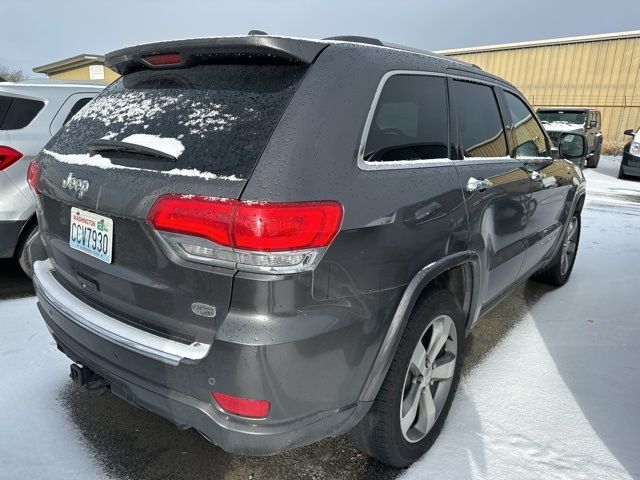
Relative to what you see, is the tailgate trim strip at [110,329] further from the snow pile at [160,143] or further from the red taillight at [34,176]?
the snow pile at [160,143]

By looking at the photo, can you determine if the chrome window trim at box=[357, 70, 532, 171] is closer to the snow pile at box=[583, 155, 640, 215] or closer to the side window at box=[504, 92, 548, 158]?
the side window at box=[504, 92, 548, 158]

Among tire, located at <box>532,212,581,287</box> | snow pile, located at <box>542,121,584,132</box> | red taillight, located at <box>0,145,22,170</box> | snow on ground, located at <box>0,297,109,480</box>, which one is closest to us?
snow on ground, located at <box>0,297,109,480</box>

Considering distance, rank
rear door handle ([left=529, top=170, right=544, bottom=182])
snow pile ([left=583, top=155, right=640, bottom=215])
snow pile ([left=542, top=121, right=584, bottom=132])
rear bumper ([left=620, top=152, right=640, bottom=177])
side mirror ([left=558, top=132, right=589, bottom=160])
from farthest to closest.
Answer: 1. snow pile ([left=542, top=121, right=584, bottom=132])
2. rear bumper ([left=620, top=152, right=640, bottom=177])
3. snow pile ([left=583, top=155, right=640, bottom=215])
4. side mirror ([left=558, top=132, right=589, bottom=160])
5. rear door handle ([left=529, top=170, right=544, bottom=182])

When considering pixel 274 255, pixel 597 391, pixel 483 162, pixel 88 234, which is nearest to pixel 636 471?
pixel 597 391

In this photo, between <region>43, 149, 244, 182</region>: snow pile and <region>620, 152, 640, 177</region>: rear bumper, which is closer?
<region>43, 149, 244, 182</region>: snow pile

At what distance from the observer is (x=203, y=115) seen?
1.74m

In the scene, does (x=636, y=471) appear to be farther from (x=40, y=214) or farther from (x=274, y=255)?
(x=40, y=214)

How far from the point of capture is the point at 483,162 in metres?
2.55

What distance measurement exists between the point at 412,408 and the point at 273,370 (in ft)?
3.06

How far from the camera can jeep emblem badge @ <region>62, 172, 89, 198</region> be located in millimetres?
1843

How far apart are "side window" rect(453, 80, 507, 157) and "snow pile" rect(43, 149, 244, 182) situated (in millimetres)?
1413

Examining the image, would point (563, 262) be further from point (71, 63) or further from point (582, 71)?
point (71, 63)

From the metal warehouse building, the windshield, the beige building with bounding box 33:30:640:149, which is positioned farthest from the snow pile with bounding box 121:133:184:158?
the metal warehouse building

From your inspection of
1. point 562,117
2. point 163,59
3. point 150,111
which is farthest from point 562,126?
point 150,111
